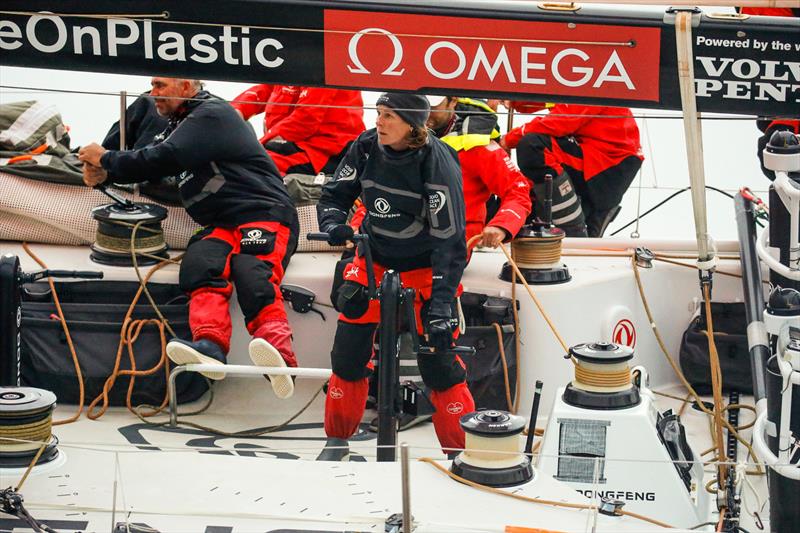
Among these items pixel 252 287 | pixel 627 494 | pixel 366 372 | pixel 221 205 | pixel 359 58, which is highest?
pixel 359 58

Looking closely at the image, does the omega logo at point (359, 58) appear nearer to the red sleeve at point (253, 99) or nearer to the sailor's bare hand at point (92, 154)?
the sailor's bare hand at point (92, 154)

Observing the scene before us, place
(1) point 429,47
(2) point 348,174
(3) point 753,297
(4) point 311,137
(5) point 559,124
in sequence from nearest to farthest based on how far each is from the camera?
1. (1) point 429,47
2. (2) point 348,174
3. (3) point 753,297
4. (5) point 559,124
5. (4) point 311,137

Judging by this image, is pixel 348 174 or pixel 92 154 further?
pixel 92 154

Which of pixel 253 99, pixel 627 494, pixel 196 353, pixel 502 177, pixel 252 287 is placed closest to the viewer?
pixel 627 494

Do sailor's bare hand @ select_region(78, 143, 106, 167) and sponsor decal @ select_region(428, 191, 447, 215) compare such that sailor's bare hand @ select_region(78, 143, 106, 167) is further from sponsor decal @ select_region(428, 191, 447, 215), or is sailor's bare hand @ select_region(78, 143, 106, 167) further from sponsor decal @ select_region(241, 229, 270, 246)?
sponsor decal @ select_region(428, 191, 447, 215)

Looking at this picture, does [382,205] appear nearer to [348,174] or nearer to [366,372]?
[348,174]

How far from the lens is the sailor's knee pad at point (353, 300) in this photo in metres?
4.27

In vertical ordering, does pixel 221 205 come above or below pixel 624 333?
above

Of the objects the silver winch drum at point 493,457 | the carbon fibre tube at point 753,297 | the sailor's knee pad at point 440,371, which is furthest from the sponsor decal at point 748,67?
the sailor's knee pad at point 440,371

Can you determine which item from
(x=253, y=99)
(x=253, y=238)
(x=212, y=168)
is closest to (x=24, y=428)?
(x=253, y=238)

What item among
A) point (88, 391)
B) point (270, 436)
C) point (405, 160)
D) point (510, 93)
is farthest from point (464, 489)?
point (88, 391)

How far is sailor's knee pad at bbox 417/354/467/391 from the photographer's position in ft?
14.1

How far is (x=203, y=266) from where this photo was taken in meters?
4.77

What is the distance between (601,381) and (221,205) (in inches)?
63.4
